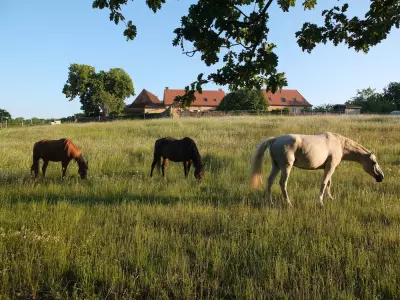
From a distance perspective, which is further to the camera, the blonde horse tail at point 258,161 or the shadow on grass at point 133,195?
the blonde horse tail at point 258,161

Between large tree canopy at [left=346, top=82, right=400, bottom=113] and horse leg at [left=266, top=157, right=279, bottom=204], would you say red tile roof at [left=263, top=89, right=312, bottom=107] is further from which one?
horse leg at [left=266, top=157, right=279, bottom=204]

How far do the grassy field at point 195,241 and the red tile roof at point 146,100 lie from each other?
83.5 meters

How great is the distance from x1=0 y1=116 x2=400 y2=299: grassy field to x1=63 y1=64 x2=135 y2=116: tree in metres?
64.2

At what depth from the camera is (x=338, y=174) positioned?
34.9ft

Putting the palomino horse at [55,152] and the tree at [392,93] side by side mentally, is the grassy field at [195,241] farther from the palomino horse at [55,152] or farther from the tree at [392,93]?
the tree at [392,93]

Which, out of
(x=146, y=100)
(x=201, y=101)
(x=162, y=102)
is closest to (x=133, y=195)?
(x=162, y=102)

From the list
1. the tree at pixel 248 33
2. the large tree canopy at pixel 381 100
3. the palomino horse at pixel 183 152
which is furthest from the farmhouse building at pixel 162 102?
the tree at pixel 248 33

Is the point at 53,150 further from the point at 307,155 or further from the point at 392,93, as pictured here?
the point at 392,93

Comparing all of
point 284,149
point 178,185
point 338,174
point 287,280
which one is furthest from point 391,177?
point 287,280

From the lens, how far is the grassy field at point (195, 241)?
3.63 m

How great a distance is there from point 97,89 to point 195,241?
234 feet

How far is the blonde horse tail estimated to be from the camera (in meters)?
7.85

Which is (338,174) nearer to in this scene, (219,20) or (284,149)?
(284,149)

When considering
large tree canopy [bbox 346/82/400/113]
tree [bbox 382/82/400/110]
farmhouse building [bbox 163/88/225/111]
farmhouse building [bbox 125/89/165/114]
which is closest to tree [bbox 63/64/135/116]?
farmhouse building [bbox 125/89/165/114]
